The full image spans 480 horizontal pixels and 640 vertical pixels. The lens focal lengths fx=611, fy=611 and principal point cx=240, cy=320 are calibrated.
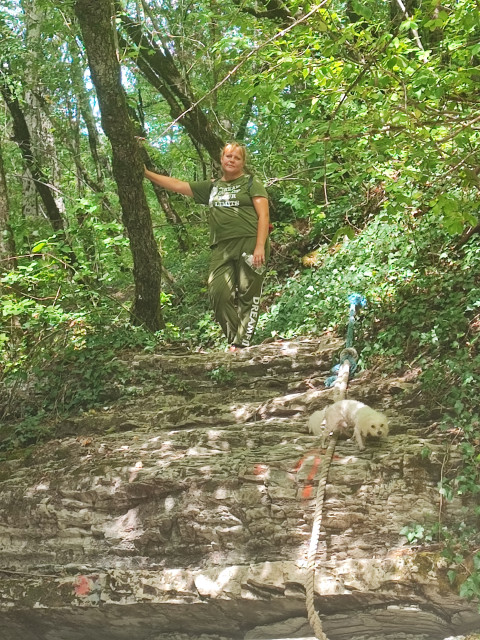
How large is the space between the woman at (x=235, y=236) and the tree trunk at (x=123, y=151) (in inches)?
10.1

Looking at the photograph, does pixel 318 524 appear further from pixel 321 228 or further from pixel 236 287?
pixel 321 228

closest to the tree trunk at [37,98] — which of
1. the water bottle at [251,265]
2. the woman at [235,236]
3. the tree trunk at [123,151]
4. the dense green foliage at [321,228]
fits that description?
the dense green foliage at [321,228]

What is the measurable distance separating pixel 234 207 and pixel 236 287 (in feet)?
2.79

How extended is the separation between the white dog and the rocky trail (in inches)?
3.5

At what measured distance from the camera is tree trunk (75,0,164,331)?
5656 millimetres

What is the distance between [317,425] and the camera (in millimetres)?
4152

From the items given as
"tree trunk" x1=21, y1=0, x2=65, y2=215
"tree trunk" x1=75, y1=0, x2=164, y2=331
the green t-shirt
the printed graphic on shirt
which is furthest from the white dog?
"tree trunk" x1=21, y1=0, x2=65, y2=215

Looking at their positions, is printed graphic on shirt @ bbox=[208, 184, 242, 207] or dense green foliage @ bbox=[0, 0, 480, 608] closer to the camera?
dense green foliage @ bbox=[0, 0, 480, 608]

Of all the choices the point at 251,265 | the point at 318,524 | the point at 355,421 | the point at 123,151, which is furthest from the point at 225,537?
the point at 123,151

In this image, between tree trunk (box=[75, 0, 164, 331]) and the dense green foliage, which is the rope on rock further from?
tree trunk (box=[75, 0, 164, 331])

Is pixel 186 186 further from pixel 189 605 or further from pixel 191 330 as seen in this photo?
pixel 189 605

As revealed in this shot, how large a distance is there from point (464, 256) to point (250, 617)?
437cm

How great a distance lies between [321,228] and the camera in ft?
32.6

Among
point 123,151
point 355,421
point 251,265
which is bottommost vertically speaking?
point 355,421
